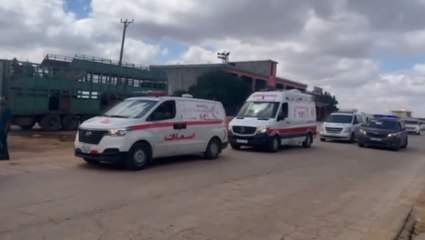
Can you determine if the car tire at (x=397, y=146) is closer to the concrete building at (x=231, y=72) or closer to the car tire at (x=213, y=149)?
the car tire at (x=213, y=149)

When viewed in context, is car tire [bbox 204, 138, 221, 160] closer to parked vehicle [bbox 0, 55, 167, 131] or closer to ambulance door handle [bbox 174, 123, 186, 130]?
ambulance door handle [bbox 174, 123, 186, 130]

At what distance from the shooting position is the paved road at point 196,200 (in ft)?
21.7

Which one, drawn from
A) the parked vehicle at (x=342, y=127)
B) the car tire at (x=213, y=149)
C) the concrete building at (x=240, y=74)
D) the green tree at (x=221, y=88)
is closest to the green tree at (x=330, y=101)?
the concrete building at (x=240, y=74)

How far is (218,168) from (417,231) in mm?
6448

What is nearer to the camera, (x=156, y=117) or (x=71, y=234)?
(x=71, y=234)

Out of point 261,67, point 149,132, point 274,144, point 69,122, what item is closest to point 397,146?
point 274,144

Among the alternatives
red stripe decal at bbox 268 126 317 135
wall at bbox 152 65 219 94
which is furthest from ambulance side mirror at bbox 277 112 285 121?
wall at bbox 152 65 219 94

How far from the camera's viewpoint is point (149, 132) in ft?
40.3

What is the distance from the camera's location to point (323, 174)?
13.2 m

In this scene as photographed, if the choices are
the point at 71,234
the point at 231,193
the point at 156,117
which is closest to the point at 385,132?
the point at 156,117

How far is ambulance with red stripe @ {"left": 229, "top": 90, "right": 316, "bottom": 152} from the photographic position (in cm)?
1819

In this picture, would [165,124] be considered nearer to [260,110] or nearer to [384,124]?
Result: [260,110]

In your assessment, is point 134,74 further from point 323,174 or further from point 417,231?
point 417,231

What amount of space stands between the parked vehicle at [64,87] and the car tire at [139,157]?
1459cm
